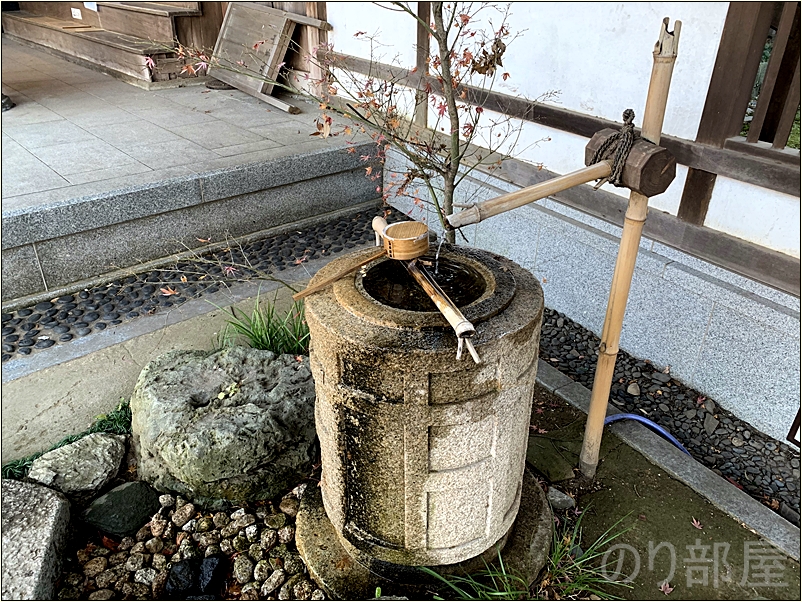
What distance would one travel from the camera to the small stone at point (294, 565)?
2.65m

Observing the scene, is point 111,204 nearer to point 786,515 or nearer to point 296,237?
point 296,237

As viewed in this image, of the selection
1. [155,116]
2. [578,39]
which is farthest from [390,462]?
[155,116]

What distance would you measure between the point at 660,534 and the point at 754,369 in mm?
1319

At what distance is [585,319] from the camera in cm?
458

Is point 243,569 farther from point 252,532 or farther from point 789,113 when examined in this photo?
point 789,113

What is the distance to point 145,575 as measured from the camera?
263 cm

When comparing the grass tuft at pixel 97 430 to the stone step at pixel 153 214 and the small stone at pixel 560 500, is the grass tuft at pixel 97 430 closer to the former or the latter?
the stone step at pixel 153 214

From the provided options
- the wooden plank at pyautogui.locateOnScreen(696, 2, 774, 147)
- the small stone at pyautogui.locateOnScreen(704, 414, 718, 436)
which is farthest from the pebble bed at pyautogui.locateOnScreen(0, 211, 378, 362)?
the small stone at pyautogui.locateOnScreen(704, 414, 718, 436)

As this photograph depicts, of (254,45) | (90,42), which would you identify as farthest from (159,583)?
(90,42)

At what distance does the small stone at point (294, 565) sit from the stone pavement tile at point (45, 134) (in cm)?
508

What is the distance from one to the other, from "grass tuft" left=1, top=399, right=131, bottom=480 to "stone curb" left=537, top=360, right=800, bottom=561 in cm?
263

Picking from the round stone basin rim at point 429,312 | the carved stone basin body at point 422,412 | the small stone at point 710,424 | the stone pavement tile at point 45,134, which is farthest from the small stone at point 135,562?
the stone pavement tile at point 45,134

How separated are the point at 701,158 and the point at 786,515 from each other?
2080 millimetres

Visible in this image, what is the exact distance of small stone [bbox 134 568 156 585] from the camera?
8.58 feet
